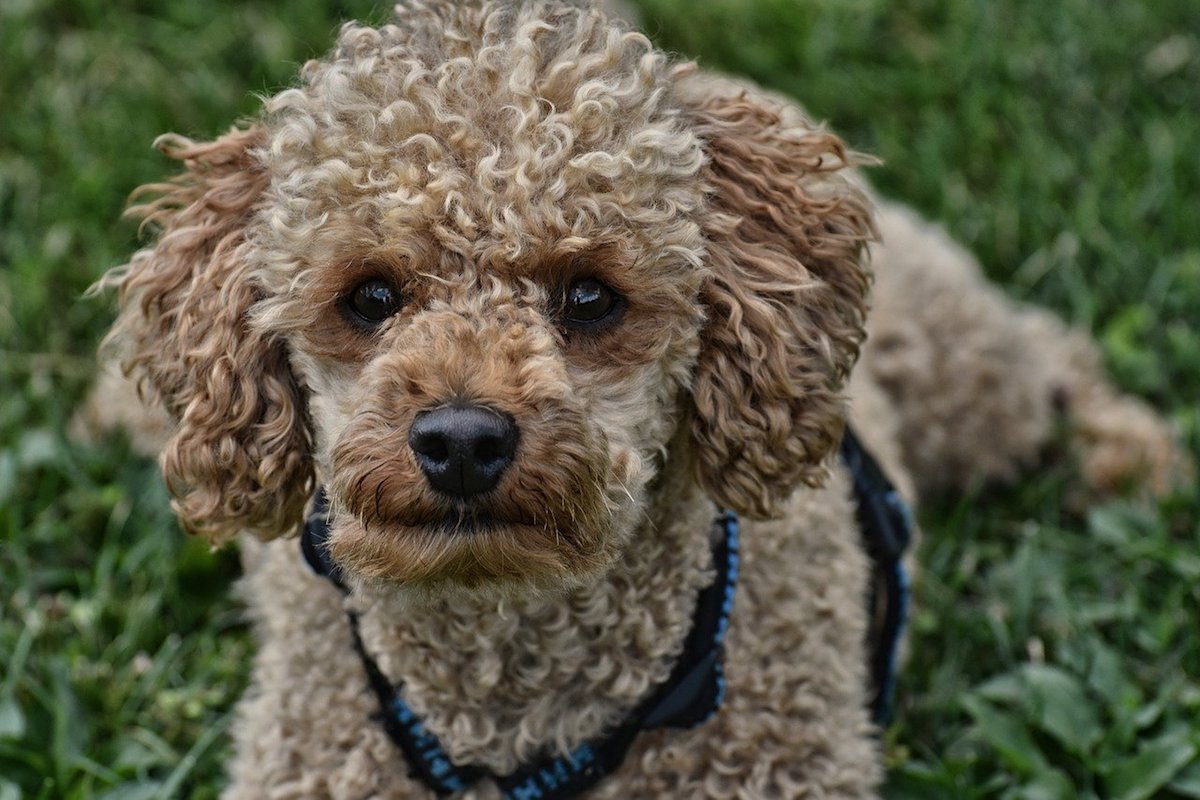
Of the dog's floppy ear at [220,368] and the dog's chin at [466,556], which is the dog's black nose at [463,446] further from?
the dog's floppy ear at [220,368]

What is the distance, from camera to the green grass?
137 inches

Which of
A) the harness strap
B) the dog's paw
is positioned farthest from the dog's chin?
the dog's paw

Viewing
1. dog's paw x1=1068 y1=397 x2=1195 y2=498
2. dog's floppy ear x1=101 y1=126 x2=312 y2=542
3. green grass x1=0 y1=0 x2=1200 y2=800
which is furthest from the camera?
dog's paw x1=1068 y1=397 x2=1195 y2=498

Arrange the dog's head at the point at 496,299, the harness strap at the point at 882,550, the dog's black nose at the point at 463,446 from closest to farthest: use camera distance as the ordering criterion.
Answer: the dog's black nose at the point at 463,446, the dog's head at the point at 496,299, the harness strap at the point at 882,550

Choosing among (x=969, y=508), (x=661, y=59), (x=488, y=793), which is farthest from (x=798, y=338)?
(x=969, y=508)

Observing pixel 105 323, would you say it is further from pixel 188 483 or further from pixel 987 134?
pixel 987 134

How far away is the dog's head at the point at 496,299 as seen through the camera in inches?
93.9

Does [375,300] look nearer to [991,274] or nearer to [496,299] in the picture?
[496,299]

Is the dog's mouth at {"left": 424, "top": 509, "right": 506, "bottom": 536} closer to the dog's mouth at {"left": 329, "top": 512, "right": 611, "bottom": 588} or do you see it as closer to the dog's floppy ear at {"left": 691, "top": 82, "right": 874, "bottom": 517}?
the dog's mouth at {"left": 329, "top": 512, "right": 611, "bottom": 588}

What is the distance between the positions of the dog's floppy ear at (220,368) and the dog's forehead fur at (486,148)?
0.44 ft

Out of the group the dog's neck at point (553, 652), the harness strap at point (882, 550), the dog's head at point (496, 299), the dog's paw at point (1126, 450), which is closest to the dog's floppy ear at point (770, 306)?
the dog's head at point (496, 299)

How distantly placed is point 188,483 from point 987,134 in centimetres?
359

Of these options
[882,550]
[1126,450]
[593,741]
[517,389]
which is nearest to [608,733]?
[593,741]

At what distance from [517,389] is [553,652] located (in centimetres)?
63
